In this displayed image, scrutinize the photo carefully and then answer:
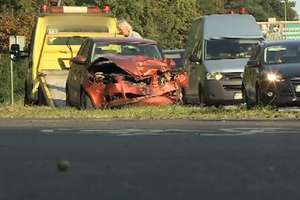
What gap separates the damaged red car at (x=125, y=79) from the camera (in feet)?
52.2

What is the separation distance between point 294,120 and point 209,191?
694cm

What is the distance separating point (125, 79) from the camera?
52.5 ft

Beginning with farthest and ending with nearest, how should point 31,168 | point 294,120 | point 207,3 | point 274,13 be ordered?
point 274,13
point 207,3
point 294,120
point 31,168

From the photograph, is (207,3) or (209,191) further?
(207,3)

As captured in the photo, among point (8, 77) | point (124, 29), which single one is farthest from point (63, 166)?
point (8, 77)

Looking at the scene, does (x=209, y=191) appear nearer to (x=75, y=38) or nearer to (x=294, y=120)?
(x=294, y=120)

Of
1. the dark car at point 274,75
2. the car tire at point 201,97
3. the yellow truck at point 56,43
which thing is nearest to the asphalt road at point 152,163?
the dark car at point 274,75

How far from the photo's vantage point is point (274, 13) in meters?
137

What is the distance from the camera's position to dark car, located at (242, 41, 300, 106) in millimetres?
15555

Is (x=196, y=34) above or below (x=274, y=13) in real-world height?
above

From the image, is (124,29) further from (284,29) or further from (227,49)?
(284,29)

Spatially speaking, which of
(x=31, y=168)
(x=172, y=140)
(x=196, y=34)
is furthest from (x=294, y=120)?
(x=196, y=34)

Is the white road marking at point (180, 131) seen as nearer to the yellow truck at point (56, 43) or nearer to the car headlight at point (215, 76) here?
the yellow truck at point (56, 43)

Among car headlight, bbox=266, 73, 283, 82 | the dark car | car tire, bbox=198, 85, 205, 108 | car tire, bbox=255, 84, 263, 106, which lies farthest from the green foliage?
car headlight, bbox=266, 73, 283, 82
